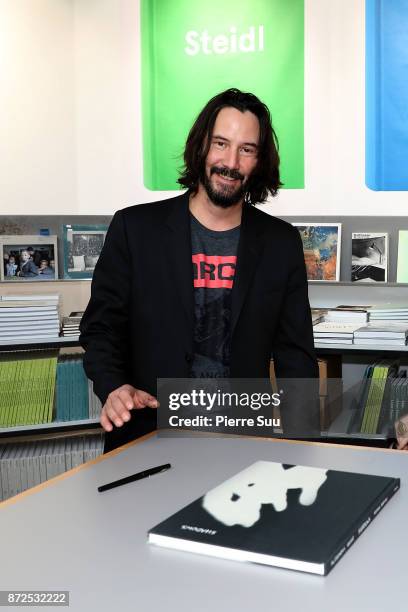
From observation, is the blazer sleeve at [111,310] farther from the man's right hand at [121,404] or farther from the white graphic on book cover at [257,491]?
the white graphic on book cover at [257,491]

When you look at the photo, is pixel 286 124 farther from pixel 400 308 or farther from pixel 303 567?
pixel 303 567

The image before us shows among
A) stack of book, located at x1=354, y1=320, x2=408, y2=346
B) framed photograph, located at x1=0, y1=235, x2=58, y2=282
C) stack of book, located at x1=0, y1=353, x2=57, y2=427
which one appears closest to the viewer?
stack of book, located at x1=354, y1=320, x2=408, y2=346

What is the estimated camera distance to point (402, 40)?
343 centimetres

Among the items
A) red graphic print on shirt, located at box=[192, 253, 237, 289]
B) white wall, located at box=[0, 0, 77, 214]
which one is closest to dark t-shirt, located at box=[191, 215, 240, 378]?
red graphic print on shirt, located at box=[192, 253, 237, 289]

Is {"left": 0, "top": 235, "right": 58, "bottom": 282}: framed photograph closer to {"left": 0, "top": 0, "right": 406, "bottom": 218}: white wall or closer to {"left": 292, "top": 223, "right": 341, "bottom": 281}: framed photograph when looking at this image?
{"left": 0, "top": 0, "right": 406, "bottom": 218}: white wall

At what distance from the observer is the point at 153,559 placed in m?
1.05

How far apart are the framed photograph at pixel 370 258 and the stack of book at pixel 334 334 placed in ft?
0.88

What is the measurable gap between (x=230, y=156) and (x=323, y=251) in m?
1.51

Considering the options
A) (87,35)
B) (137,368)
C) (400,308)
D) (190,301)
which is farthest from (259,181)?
(87,35)

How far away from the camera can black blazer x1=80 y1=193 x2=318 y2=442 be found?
2064 mm

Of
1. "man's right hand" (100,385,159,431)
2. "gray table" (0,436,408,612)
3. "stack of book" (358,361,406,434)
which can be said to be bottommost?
"stack of book" (358,361,406,434)

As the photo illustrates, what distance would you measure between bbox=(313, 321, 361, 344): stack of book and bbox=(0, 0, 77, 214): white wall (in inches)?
54.7

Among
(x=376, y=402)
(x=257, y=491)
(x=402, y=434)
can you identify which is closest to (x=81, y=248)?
(x=376, y=402)

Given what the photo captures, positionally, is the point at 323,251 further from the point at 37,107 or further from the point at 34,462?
the point at 34,462
